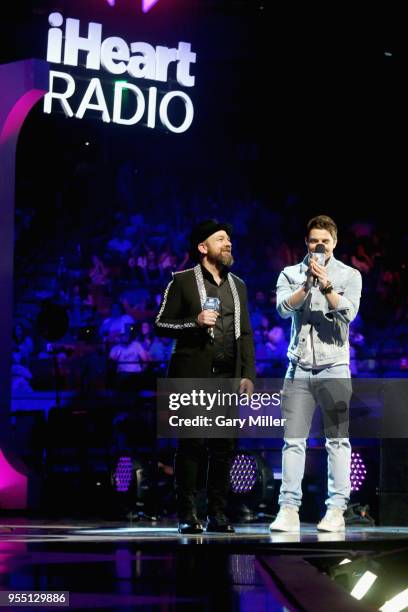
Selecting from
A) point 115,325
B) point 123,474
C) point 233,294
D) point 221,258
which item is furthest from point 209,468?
point 115,325

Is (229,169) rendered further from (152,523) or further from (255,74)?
(152,523)

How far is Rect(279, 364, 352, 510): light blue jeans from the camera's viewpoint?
6152 millimetres

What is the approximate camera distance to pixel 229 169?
53.1ft

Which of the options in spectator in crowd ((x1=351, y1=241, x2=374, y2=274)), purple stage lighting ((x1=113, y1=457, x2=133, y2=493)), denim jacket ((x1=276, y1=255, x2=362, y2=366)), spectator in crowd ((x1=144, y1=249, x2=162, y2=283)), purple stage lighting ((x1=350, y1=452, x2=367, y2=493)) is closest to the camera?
denim jacket ((x1=276, y1=255, x2=362, y2=366))

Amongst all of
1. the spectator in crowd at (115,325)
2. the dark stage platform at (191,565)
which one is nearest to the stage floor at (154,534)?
the dark stage platform at (191,565)

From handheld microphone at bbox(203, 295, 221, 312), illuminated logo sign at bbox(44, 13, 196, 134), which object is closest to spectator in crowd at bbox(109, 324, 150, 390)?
illuminated logo sign at bbox(44, 13, 196, 134)

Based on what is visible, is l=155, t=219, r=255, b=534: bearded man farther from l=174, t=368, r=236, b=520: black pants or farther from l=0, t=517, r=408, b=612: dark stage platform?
l=0, t=517, r=408, b=612: dark stage platform

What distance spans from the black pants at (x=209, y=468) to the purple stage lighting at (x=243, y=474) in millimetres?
1322

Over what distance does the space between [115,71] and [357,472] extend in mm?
7535

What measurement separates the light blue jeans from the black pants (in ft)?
1.18

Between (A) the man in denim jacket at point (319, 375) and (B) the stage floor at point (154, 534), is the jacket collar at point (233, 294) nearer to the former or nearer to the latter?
(A) the man in denim jacket at point (319, 375)

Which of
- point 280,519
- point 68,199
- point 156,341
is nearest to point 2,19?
point 68,199

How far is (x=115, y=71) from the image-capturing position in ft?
44.5

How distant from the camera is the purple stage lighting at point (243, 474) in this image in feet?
Answer: 24.3
